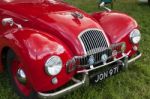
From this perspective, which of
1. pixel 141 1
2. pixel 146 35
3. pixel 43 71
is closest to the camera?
pixel 43 71

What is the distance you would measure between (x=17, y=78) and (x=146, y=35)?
4.00 metres

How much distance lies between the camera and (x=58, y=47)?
3.52 meters

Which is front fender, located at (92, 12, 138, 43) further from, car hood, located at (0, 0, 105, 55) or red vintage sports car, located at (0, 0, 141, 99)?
car hood, located at (0, 0, 105, 55)

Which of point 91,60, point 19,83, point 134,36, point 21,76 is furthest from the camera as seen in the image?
point 134,36

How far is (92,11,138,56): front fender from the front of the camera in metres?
4.34

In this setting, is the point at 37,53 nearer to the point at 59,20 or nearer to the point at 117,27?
the point at 59,20

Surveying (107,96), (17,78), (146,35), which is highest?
(17,78)

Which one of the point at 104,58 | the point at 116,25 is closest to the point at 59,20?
the point at 104,58

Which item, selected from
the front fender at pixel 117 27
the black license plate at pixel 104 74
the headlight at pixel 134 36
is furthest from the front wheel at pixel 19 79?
the headlight at pixel 134 36

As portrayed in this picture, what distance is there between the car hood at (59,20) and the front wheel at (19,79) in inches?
23.2

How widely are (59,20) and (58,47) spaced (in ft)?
2.32

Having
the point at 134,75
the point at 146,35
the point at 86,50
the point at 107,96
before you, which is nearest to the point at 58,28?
the point at 86,50

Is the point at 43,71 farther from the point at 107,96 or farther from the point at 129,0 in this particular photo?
the point at 129,0

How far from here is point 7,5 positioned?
4.56m
